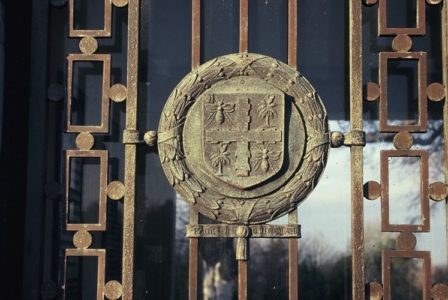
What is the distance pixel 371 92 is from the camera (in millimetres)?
4883

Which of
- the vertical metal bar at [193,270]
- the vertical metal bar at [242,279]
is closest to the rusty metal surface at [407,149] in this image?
the vertical metal bar at [242,279]

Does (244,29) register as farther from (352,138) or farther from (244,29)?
(352,138)

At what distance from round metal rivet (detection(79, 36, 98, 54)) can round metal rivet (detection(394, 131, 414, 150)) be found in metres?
1.64

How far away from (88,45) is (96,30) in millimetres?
90

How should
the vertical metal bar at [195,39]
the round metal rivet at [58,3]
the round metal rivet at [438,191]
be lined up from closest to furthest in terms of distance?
the round metal rivet at [438,191]
the vertical metal bar at [195,39]
the round metal rivet at [58,3]

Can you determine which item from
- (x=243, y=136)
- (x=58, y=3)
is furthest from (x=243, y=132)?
(x=58, y=3)

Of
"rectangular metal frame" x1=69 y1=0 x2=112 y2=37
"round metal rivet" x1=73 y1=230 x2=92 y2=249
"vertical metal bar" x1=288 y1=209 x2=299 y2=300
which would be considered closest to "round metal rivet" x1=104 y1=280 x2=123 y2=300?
"round metal rivet" x1=73 y1=230 x2=92 y2=249

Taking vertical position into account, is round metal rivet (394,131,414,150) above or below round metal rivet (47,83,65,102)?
below

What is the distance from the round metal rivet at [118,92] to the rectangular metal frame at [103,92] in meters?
0.02

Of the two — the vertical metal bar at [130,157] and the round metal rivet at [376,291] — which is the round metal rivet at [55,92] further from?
the round metal rivet at [376,291]

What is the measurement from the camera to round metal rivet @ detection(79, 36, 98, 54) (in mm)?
4961

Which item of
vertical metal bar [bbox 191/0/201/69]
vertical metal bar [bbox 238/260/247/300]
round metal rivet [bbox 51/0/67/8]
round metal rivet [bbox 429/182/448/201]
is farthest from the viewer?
round metal rivet [bbox 51/0/67/8]

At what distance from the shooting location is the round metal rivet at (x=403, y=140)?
4.84 meters

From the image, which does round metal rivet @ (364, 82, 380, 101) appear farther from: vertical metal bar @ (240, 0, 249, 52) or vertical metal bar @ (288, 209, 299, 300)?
vertical metal bar @ (288, 209, 299, 300)
